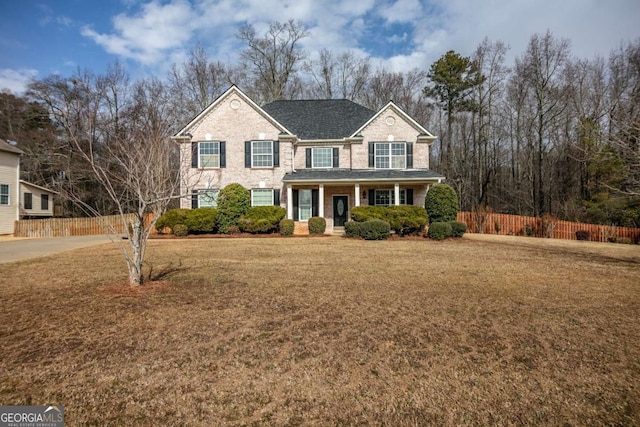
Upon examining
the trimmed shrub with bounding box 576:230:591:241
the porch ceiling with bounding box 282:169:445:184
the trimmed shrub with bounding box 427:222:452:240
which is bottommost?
the trimmed shrub with bounding box 576:230:591:241

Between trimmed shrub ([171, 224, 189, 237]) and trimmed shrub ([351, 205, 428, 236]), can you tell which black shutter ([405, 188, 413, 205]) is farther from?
trimmed shrub ([171, 224, 189, 237])

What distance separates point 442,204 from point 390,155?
508 cm

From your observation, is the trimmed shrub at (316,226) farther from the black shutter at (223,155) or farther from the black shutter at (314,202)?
the black shutter at (223,155)

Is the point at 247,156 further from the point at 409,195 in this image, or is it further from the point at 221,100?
the point at 409,195

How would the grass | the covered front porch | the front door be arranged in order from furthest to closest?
the front door < the covered front porch < the grass

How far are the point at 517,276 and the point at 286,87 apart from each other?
3392cm

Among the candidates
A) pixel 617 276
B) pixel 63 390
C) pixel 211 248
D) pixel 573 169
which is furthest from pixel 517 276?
pixel 573 169

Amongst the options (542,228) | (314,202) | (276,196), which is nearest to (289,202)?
(276,196)

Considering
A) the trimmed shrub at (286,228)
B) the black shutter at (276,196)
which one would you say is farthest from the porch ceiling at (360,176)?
the trimmed shrub at (286,228)

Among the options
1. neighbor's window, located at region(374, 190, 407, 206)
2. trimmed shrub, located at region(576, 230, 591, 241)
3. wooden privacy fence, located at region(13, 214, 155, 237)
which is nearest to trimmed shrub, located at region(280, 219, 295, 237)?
neighbor's window, located at region(374, 190, 407, 206)

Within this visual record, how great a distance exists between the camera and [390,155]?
20.7 metres

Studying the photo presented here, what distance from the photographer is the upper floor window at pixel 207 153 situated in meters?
19.8

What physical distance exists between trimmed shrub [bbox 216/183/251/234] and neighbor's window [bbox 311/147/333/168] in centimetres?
561

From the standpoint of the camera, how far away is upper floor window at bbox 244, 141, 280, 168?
781 inches
